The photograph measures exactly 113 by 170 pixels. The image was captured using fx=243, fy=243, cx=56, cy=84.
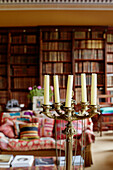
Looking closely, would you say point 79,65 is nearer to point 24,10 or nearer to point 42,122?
point 24,10

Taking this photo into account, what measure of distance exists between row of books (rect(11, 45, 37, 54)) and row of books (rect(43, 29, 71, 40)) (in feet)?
1.44

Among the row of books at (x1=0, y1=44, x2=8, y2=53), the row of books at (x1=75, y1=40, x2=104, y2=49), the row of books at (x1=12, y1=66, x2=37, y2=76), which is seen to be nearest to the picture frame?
the row of books at (x1=12, y1=66, x2=37, y2=76)

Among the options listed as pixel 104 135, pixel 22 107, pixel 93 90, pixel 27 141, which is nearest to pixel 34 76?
pixel 22 107

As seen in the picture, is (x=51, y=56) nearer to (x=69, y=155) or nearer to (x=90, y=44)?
(x=90, y=44)

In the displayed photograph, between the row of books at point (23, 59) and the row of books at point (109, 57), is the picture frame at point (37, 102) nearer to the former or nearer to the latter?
the row of books at point (23, 59)

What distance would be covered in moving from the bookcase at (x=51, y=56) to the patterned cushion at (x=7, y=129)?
2208mm

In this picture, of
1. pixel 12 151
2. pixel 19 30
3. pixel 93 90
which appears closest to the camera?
pixel 93 90

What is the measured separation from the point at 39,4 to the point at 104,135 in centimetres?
385

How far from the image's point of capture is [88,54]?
21.7 feet

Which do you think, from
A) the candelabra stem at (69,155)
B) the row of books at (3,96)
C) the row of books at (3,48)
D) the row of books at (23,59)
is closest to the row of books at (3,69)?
the row of books at (23,59)

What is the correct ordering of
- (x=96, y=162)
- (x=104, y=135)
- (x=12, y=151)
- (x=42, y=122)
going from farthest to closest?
(x=104, y=135) → (x=42, y=122) → (x=96, y=162) → (x=12, y=151)

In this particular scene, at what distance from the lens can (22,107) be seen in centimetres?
601

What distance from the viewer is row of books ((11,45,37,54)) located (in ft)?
21.6

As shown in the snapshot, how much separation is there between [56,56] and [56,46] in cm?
27
